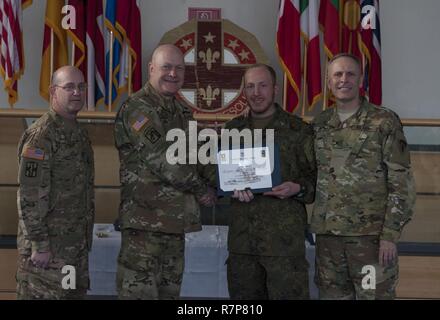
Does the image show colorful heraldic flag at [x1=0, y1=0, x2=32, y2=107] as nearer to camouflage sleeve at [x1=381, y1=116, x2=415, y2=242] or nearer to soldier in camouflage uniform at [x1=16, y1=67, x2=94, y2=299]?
soldier in camouflage uniform at [x1=16, y1=67, x2=94, y2=299]

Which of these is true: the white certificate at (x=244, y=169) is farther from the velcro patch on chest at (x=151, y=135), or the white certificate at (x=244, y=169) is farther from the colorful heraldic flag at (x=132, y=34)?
the colorful heraldic flag at (x=132, y=34)

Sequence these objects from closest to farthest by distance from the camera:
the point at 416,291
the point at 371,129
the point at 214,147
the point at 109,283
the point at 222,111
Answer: the point at 371,129
the point at 214,147
the point at 109,283
the point at 416,291
the point at 222,111

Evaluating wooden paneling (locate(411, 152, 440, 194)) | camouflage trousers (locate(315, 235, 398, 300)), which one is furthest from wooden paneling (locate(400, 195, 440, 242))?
camouflage trousers (locate(315, 235, 398, 300))

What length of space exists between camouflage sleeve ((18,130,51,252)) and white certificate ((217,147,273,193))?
844mm

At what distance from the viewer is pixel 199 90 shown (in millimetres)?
5211

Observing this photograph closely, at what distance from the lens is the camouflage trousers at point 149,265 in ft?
8.84

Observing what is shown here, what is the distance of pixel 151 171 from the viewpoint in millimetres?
2705

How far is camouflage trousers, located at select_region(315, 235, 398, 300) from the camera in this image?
2.70 metres

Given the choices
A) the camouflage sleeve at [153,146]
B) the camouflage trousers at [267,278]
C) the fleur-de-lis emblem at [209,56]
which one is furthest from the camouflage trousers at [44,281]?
the fleur-de-lis emblem at [209,56]

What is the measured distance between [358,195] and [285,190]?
0.35 metres

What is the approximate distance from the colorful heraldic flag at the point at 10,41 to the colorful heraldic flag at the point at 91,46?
0.45 meters

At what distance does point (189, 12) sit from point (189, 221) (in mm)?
3155
